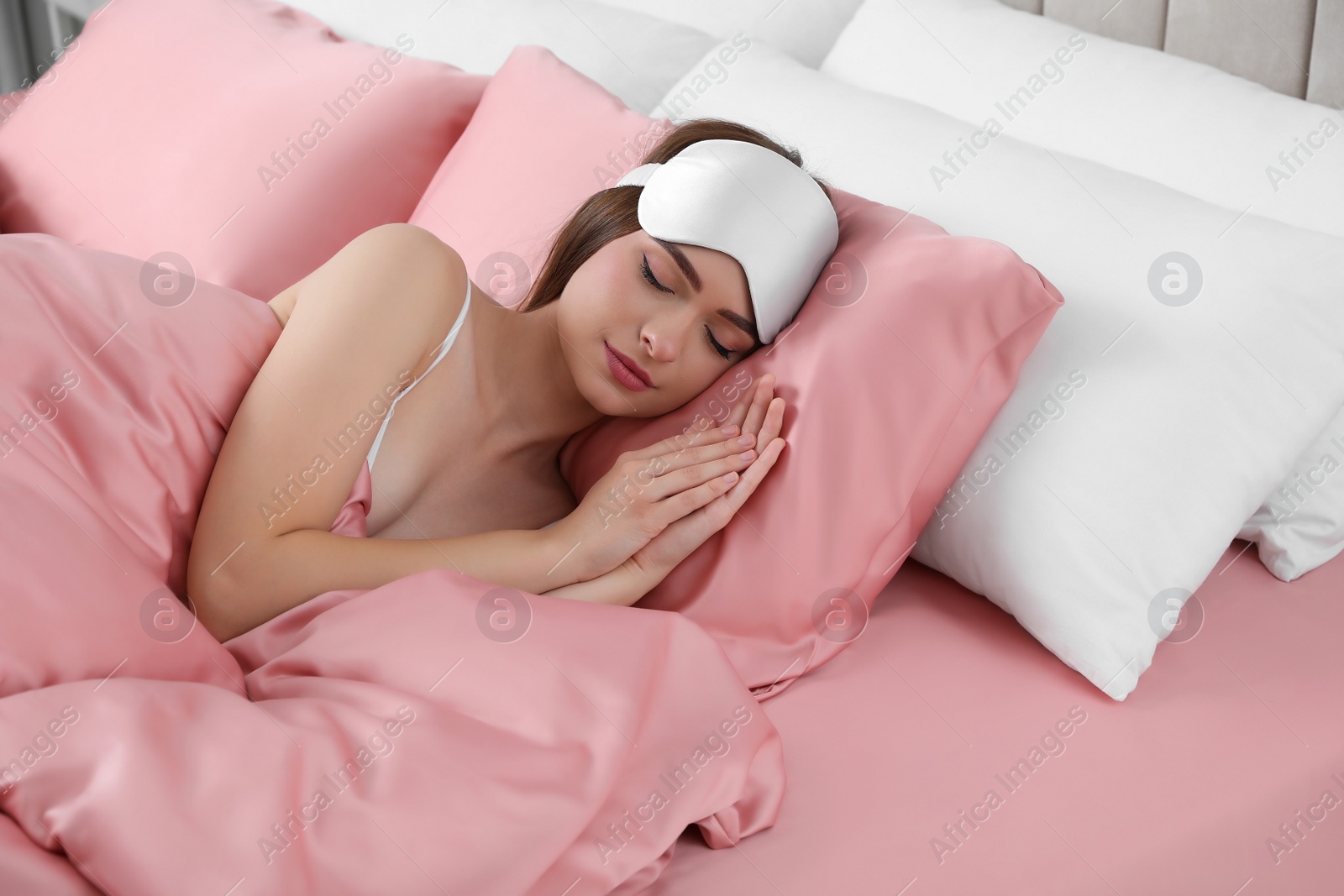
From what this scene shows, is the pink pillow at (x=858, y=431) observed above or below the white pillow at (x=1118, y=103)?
below

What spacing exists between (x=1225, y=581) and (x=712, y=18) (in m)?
1.30

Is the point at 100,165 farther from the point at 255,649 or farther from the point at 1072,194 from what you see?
the point at 1072,194

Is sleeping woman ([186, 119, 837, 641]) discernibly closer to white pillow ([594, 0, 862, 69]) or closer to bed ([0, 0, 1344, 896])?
bed ([0, 0, 1344, 896])

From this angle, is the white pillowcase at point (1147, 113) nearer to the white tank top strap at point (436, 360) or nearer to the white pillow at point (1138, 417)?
the white pillow at point (1138, 417)

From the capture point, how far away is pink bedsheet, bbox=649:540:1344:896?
86cm

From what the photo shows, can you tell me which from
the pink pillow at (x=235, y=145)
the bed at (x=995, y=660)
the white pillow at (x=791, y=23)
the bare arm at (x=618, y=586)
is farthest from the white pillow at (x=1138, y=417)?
the pink pillow at (x=235, y=145)

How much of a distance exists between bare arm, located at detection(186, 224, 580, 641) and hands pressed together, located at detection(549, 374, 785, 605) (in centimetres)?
3

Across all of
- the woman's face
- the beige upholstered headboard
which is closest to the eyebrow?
the woman's face

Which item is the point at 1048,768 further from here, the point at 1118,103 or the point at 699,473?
the point at 1118,103

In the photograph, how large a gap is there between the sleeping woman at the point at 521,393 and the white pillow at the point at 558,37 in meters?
0.57

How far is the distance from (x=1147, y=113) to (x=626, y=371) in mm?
742

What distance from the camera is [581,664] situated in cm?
85

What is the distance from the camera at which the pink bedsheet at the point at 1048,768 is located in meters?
0.86

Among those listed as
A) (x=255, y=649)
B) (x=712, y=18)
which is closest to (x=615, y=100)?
(x=712, y=18)
